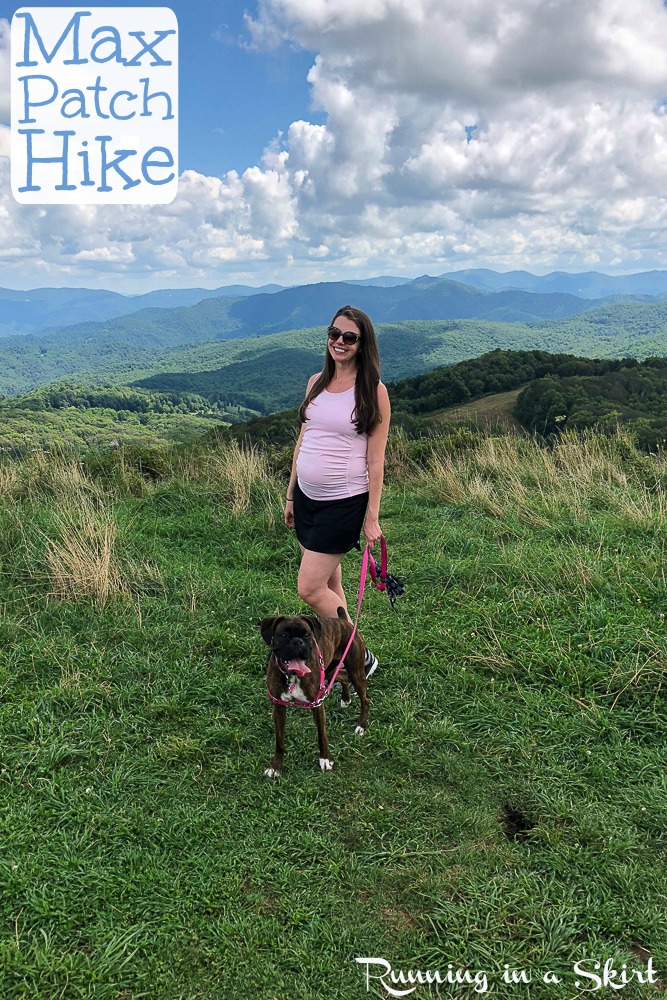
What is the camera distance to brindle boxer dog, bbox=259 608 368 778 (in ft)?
9.52

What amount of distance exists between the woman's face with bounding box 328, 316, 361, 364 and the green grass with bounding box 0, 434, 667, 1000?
2.27 meters

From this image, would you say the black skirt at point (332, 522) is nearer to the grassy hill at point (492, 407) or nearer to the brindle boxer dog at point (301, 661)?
the brindle boxer dog at point (301, 661)

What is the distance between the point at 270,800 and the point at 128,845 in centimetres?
72

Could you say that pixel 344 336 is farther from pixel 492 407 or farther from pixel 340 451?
pixel 492 407

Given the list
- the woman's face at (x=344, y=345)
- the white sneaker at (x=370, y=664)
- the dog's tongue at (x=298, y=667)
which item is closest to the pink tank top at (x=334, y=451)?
the woman's face at (x=344, y=345)

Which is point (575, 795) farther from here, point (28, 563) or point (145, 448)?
point (145, 448)

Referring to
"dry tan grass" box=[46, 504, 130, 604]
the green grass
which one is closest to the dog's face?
the green grass

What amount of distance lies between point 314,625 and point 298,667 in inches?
12.2

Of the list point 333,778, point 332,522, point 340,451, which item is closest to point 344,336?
point 340,451

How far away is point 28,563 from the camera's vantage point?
16.9 feet

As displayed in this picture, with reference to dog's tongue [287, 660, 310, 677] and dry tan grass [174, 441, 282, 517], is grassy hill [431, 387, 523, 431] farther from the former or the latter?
dog's tongue [287, 660, 310, 677]

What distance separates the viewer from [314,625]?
10.3ft

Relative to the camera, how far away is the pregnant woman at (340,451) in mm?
3305

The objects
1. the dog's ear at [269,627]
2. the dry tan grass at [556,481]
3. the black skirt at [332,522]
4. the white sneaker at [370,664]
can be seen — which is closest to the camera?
the dog's ear at [269,627]
